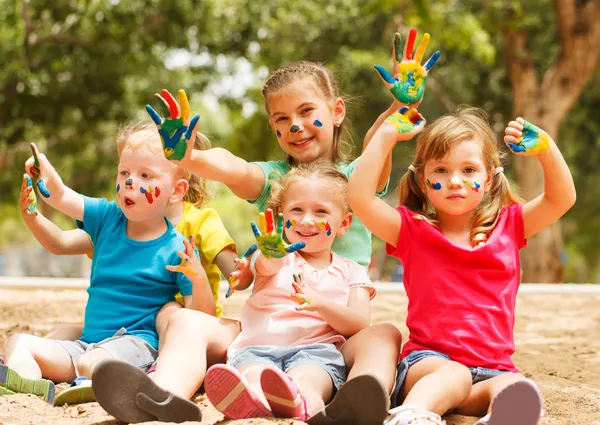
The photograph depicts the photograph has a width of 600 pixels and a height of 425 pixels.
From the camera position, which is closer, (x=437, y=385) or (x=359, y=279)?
(x=437, y=385)

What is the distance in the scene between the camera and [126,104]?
16203 mm

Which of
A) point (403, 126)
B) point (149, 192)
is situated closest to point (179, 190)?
point (149, 192)

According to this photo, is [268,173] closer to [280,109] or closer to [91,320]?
[280,109]

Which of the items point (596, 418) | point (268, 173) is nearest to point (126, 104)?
point (268, 173)

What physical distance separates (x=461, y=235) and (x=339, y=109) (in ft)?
3.23

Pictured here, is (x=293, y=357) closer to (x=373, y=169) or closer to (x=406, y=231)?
(x=406, y=231)

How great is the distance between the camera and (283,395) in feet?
8.12

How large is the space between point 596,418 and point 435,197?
0.96 meters

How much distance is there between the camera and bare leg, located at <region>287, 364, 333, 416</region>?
261cm

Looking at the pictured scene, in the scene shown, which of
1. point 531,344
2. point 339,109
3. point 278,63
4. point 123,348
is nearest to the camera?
point 123,348

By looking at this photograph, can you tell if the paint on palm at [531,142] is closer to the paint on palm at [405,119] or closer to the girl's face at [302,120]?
the paint on palm at [405,119]

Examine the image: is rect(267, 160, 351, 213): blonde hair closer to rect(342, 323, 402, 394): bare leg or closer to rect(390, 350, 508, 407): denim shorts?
rect(342, 323, 402, 394): bare leg

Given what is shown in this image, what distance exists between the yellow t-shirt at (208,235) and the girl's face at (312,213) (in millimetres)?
453

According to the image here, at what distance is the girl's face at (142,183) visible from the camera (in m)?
3.28
